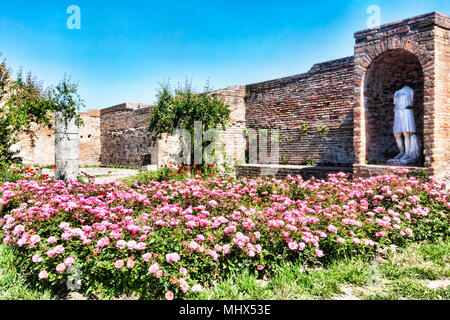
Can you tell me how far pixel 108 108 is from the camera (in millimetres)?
18250

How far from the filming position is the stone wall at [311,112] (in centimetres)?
998

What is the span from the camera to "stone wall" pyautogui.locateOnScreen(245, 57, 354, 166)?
32.8ft

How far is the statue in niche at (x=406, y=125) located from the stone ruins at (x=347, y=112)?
221 mm

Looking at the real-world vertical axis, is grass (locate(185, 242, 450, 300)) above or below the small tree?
below

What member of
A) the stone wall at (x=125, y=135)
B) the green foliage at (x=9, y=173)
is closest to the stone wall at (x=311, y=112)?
the stone wall at (x=125, y=135)

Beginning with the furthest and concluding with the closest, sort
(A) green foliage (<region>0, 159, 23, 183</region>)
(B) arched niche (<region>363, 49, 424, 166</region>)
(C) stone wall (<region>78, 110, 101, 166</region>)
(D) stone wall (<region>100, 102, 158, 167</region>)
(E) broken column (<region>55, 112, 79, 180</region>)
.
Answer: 1. (C) stone wall (<region>78, 110, 101, 166</region>)
2. (D) stone wall (<region>100, 102, 158, 167</region>)
3. (E) broken column (<region>55, 112, 79, 180</region>)
4. (B) arched niche (<region>363, 49, 424, 166</region>)
5. (A) green foliage (<region>0, 159, 23, 183</region>)

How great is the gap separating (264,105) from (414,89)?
5.46 metres

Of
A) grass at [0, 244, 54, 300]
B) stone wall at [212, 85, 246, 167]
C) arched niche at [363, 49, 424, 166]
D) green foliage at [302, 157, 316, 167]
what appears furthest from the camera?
stone wall at [212, 85, 246, 167]

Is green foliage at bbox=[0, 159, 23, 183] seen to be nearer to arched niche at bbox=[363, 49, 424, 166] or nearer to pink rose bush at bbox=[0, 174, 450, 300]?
pink rose bush at bbox=[0, 174, 450, 300]

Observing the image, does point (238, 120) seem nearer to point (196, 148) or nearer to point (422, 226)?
point (196, 148)

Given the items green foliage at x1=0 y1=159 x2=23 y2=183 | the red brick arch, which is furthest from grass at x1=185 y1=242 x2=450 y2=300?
green foliage at x1=0 y1=159 x2=23 y2=183

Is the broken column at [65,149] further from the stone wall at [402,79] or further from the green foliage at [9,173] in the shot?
the stone wall at [402,79]

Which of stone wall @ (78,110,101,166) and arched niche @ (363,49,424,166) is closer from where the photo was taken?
arched niche @ (363,49,424,166)

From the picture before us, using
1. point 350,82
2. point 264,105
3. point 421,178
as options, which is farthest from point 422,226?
point 264,105
